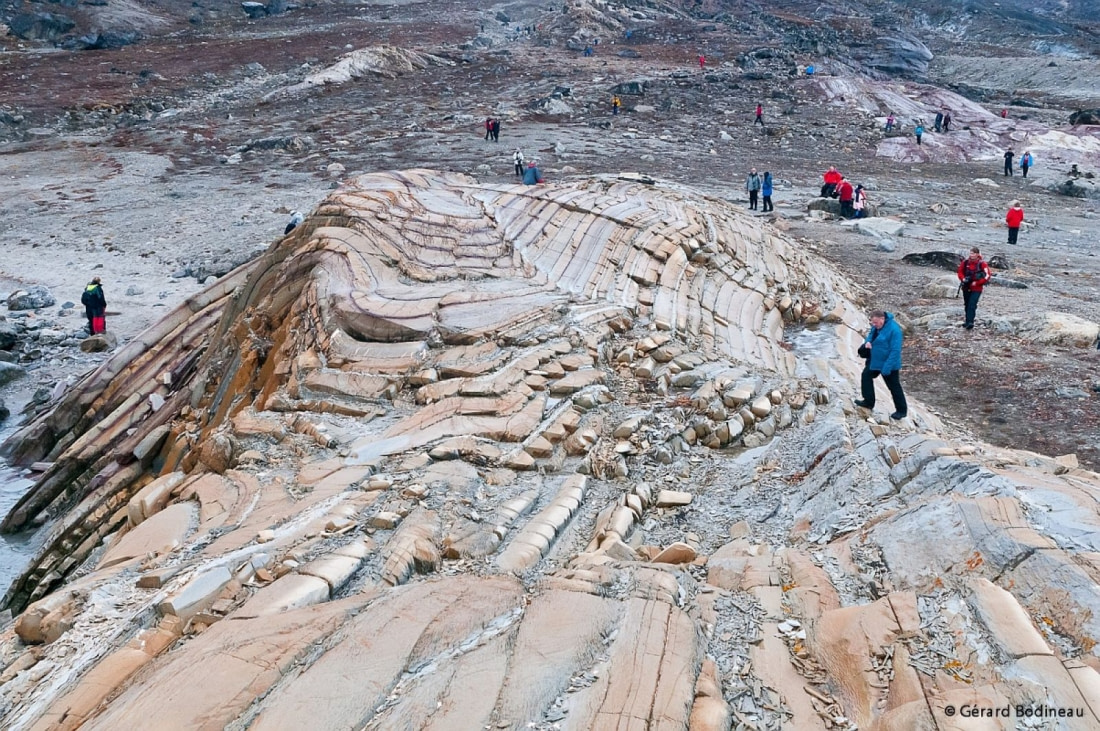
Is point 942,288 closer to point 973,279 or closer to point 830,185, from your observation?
point 973,279

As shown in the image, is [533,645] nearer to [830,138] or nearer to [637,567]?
[637,567]

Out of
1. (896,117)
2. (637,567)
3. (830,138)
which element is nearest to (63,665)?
(637,567)

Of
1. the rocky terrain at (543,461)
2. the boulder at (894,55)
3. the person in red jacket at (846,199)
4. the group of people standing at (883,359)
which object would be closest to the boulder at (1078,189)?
the rocky terrain at (543,461)

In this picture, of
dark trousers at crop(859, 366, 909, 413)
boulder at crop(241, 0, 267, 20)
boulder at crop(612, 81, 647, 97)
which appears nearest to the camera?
dark trousers at crop(859, 366, 909, 413)

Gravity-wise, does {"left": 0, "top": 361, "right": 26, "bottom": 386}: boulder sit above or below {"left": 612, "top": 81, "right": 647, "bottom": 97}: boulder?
below

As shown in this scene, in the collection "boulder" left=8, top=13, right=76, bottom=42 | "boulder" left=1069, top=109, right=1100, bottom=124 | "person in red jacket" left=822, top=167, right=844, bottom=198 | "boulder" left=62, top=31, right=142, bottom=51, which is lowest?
"person in red jacket" left=822, top=167, right=844, bottom=198

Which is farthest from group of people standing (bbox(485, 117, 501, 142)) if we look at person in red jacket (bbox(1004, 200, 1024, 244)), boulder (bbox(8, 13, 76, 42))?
boulder (bbox(8, 13, 76, 42))

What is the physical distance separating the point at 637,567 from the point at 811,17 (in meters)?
59.1

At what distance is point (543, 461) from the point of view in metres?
6.16

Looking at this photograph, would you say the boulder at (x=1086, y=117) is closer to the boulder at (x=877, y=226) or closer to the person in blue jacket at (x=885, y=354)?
the boulder at (x=877, y=226)

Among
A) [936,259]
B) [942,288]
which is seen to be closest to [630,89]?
[936,259]

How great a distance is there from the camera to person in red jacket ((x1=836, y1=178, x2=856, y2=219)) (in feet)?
62.6

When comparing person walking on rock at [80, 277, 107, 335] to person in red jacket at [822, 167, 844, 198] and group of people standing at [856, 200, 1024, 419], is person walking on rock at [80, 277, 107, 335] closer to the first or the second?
group of people standing at [856, 200, 1024, 419]

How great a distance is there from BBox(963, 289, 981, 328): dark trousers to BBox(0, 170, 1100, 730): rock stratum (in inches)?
105
